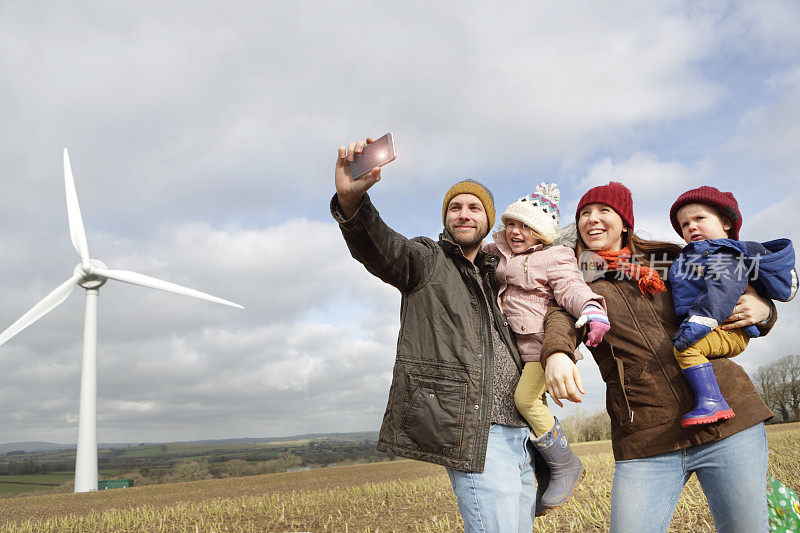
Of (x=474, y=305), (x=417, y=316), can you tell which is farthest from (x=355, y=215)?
(x=474, y=305)

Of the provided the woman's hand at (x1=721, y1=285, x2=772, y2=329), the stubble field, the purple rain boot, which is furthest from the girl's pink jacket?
the stubble field

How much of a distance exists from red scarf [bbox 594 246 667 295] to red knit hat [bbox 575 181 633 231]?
22 cm

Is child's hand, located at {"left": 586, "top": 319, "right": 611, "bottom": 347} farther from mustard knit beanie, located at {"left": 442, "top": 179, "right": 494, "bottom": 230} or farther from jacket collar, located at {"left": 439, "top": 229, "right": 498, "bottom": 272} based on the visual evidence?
mustard knit beanie, located at {"left": 442, "top": 179, "right": 494, "bottom": 230}

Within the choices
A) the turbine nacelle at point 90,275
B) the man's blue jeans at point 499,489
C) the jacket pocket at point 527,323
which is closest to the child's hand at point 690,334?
the jacket pocket at point 527,323

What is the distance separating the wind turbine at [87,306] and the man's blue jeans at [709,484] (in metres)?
21.4

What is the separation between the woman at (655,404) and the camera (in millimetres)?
2780

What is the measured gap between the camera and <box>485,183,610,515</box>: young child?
9.86 ft

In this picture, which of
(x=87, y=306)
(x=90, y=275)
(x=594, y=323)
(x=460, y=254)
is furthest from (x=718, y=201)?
(x=87, y=306)

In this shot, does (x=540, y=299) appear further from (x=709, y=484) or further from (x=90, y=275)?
(x=90, y=275)

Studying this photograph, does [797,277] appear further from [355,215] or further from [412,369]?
[355,215]

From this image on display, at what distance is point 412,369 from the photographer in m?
3.02

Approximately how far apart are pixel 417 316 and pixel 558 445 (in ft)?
3.53

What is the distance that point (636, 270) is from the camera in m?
3.11

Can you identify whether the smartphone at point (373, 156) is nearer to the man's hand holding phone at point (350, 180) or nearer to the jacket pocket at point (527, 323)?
the man's hand holding phone at point (350, 180)
